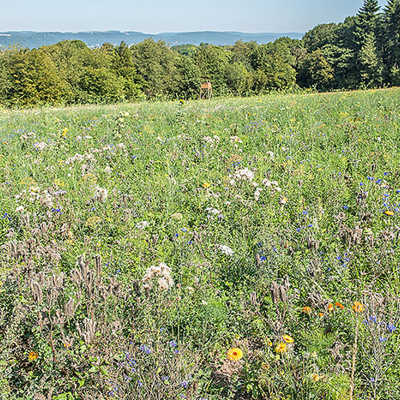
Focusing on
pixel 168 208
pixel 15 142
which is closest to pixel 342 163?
pixel 168 208

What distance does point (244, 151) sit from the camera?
264 inches

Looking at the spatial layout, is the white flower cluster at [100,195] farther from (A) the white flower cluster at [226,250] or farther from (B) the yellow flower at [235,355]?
(B) the yellow flower at [235,355]

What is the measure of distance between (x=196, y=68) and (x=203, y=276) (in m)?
51.5

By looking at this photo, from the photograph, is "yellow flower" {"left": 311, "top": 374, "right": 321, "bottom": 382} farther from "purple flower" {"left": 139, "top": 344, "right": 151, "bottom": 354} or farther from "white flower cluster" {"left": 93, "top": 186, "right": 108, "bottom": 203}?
"white flower cluster" {"left": 93, "top": 186, "right": 108, "bottom": 203}

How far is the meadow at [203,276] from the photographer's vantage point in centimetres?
219

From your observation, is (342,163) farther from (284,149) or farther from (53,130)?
(53,130)

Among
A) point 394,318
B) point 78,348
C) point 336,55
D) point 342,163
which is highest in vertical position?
point 336,55

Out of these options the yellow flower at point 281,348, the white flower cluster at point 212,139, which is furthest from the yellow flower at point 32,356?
the white flower cluster at point 212,139

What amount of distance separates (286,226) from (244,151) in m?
3.02

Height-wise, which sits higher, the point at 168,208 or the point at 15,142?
the point at 15,142

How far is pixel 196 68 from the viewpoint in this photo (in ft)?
166

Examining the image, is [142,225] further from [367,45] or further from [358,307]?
[367,45]

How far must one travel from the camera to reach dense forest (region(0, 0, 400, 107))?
46.0m

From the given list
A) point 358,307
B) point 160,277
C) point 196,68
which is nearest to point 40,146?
point 160,277
